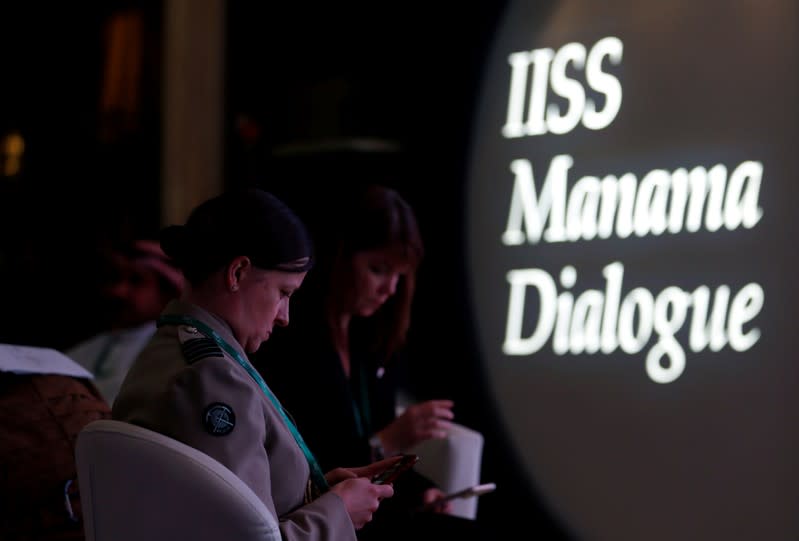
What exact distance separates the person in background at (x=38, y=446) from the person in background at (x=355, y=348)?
1.44 ft

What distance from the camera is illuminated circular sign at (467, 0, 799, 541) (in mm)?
3102

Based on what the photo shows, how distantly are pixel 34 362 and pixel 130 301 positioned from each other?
128 cm

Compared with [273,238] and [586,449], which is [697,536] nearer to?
→ [586,449]

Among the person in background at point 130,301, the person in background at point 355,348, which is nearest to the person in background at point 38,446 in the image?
the person in background at point 355,348

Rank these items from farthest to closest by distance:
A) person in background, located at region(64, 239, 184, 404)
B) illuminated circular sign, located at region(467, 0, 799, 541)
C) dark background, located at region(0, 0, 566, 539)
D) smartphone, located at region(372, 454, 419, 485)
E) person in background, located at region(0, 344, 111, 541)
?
dark background, located at region(0, 0, 566, 539) < person in background, located at region(64, 239, 184, 404) < illuminated circular sign, located at region(467, 0, 799, 541) < person in background, located at region(0, 344, 111, 541) < smartphone, located at region(372, 454, 419, 485)

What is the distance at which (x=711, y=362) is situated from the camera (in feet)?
10.4

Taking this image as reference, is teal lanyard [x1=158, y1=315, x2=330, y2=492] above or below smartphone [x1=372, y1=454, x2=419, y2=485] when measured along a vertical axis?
above

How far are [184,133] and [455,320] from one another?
1908 mm

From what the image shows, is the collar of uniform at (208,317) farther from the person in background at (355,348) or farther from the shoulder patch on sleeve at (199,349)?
the person in background at (355,348)

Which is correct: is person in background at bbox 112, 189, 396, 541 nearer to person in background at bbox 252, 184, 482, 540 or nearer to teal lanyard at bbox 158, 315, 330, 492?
teal lanyard at bbox 158, 315, 330, 492

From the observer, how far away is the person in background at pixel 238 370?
135 centimetres

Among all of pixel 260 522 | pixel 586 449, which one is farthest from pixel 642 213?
pixel 260 522

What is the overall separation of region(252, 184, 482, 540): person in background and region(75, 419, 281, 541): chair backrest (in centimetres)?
82

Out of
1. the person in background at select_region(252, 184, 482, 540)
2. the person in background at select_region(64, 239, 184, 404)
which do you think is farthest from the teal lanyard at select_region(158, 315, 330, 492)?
the person in background at select_region(64, 239, 184, 404)
